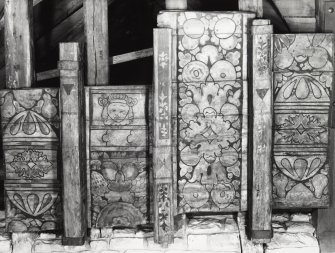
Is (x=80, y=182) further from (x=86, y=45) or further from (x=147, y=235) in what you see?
(x=86, y=45)

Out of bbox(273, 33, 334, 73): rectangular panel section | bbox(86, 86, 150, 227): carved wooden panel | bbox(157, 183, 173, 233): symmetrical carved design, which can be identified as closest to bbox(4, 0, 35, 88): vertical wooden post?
bbox(86, 86, 150, 227): carved wooden panel

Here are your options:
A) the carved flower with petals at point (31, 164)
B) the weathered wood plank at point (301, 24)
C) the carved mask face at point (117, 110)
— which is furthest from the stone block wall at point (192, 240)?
the weathered wood plank at point (301, 24)

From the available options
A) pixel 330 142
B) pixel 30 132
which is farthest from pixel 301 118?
pixel 30 132

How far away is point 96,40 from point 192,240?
139cm

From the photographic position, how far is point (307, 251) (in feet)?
10.0

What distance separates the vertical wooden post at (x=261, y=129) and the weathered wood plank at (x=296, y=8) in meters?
0.38

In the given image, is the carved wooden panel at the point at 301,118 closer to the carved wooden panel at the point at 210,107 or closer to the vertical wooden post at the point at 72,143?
the carved wooden panel at the point at 210,107

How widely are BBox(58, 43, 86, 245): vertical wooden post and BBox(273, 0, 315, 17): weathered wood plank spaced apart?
1.32m

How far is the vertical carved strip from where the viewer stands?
2824 millimetres

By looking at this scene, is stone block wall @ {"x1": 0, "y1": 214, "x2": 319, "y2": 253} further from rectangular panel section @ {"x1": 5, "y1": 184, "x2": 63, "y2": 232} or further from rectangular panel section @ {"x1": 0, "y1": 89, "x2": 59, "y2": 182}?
rectangular panel section @ {"x1": 0, "y1": 89, "x2": 59, "y2": 182}

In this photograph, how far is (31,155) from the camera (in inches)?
119

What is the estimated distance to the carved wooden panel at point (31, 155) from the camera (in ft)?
9.77

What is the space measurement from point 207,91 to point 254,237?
0.93 metres

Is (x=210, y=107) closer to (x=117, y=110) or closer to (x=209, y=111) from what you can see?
(x=209, y=111)
